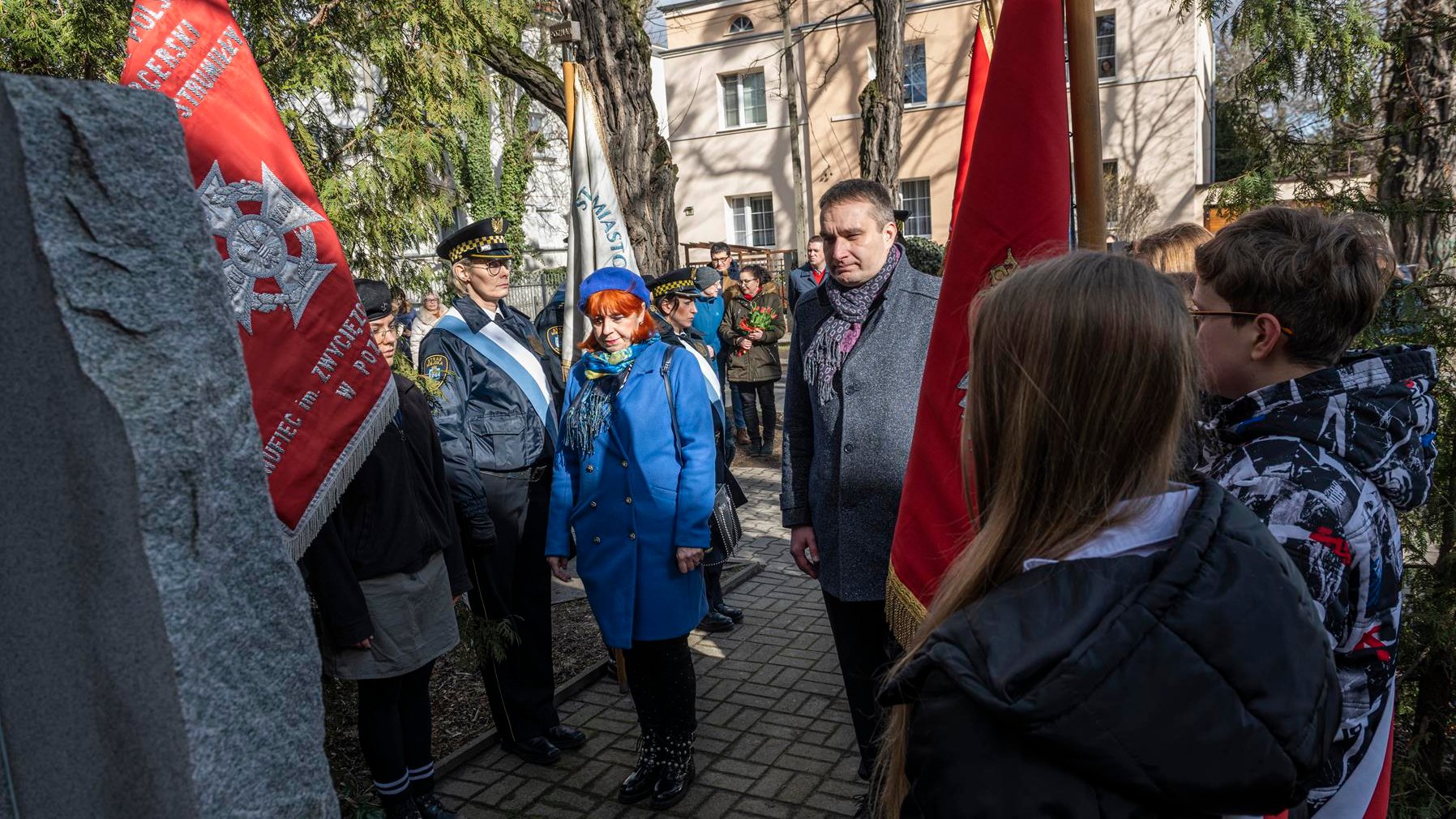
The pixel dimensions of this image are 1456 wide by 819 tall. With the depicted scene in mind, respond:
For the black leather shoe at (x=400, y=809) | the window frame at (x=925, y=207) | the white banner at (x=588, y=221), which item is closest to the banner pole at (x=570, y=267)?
the white banner at (x=588, y=221)

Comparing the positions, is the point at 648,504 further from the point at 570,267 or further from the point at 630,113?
the point at 630,113

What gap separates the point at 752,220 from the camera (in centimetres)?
2944

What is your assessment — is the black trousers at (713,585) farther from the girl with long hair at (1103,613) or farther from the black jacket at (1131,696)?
the black jacket at (1131,696)

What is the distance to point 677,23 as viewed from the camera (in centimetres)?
2912

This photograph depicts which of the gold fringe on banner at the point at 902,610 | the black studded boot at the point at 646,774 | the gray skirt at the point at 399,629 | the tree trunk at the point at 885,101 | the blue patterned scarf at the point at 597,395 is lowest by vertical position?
the black studded boot at the point at 646,774

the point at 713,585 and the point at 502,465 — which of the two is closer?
the point at 502,465

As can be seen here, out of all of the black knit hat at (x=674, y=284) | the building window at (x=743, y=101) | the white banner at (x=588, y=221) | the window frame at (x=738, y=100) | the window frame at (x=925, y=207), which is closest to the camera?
the white banner at (x=588, y=221)

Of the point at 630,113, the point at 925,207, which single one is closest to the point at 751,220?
the point at 925,207

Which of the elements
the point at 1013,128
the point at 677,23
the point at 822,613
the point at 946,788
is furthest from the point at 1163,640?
the point at 677,23

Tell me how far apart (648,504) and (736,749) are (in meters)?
1.26

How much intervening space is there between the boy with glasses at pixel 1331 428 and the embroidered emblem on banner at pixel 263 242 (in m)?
2.30

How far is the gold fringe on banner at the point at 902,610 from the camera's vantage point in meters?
2.56

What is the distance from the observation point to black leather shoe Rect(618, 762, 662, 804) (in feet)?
12.6

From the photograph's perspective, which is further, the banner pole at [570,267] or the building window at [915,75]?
the building window at [915,75]
